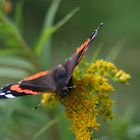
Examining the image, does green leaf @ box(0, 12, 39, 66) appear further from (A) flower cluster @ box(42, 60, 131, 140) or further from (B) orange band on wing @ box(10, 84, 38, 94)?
(B) orange band on wing @ box(10, 84, 38, 94)

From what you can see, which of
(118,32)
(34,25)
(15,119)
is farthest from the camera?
(34,25)

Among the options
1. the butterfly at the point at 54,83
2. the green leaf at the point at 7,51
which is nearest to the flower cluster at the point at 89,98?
the butterfly at the point at 54,83

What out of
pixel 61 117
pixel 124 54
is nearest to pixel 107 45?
pixel 124 54

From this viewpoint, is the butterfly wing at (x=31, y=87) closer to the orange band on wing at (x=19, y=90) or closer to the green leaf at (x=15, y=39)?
the orange band on wing at (x=19, y=90)

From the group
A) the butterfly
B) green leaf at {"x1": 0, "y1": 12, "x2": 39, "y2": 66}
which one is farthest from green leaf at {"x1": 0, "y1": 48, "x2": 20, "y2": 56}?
the butterfly

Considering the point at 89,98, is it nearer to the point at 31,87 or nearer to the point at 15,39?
the point at 31,87

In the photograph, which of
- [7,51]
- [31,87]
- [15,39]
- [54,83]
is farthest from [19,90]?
[15,39]

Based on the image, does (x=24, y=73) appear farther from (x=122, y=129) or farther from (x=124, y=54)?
(x=124, y=54)
